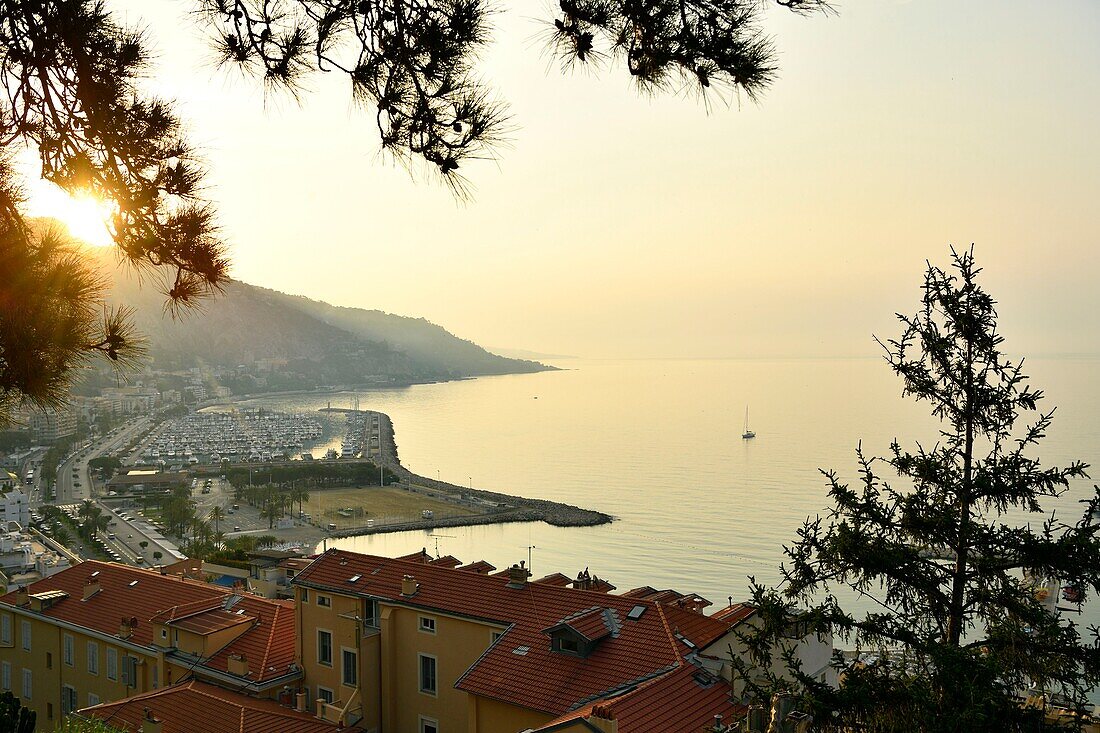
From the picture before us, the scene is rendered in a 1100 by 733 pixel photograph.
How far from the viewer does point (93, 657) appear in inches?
362

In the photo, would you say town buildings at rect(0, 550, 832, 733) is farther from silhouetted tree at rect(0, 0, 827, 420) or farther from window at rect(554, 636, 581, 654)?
silhouetted tree at rect(0, 0, 827, 420)

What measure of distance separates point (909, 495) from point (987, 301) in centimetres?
106

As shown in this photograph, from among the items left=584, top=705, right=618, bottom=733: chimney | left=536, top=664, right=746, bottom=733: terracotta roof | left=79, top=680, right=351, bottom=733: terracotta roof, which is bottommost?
left=79, top=680, right=351, bottom=733: terracotta roof

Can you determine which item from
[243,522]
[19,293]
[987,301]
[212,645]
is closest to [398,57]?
Answer: [19,293]

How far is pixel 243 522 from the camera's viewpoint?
103 ft

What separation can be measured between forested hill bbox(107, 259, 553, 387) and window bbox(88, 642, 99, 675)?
84168 mm

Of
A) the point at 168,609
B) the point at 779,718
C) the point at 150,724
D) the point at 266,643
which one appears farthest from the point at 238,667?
the point at 779,718

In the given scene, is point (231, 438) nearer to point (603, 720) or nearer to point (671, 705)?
point (671, 705)

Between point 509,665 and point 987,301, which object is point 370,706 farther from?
point 987,301

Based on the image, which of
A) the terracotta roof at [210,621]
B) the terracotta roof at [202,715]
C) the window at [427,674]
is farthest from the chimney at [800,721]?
the terracotta roof at [210,621]

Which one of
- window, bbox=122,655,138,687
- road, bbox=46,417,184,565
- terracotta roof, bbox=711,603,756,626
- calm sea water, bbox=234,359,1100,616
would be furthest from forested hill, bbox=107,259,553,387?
terracotta roof, bbox=711,603,756,626

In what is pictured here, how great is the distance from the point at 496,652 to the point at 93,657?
5.29 metres

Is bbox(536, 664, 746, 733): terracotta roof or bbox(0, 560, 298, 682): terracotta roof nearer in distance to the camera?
bbox(536, 664, 746, 733): terracotta roof

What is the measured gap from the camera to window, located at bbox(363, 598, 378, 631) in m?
8.14
